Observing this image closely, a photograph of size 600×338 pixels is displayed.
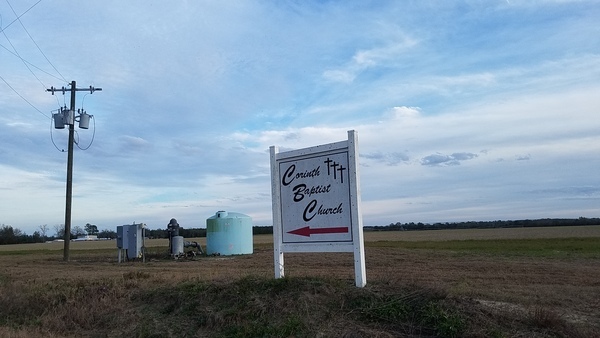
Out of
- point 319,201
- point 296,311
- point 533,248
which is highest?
point 319,201

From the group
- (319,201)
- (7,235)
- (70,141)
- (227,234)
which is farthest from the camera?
(7,235)

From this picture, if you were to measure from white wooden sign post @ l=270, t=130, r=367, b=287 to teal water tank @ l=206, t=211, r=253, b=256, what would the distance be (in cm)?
2511

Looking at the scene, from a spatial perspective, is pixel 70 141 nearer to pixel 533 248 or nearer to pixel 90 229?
pixel 533 248

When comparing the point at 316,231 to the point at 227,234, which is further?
the point at 227,234

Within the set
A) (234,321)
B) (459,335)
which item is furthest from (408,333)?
(234,321)

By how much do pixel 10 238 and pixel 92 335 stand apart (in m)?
105

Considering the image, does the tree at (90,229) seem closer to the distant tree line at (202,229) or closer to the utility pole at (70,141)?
the distant tree line at (202,229)

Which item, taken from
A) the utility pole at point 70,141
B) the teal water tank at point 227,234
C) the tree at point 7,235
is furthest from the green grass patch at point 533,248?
the tree at point 7,235

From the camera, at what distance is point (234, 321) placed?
7602mm

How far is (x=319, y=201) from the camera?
29.5ft

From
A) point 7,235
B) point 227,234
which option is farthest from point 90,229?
point 227,234

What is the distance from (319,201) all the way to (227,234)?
2595 cm

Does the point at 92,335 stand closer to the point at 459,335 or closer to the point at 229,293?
the point at 229,293

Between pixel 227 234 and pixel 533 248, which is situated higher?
pixel 227 234
